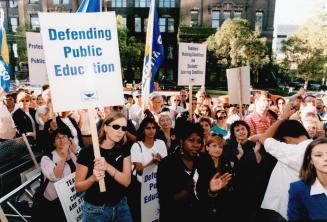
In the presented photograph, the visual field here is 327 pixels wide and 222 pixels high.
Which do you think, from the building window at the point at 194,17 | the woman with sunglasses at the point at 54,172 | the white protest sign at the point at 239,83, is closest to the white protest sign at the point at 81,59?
the woman with sunglasses at the point at 54,172

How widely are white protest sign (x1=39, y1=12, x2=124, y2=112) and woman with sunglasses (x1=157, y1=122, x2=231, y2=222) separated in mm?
810

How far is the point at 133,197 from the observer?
4.29m

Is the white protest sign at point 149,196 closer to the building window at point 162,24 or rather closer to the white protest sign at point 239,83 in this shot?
the white protest sign at point 239,83

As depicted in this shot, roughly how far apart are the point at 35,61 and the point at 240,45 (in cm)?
2587

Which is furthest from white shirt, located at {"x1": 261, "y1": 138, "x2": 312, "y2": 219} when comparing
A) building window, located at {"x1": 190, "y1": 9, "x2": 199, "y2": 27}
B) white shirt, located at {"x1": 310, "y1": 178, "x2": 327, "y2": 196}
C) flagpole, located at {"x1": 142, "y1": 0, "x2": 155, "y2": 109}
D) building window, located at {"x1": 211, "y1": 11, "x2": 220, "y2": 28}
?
building window, located at {"x1": 190, "y1": 9, "x2": 199, "y2": 27}

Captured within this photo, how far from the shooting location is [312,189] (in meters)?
2.27

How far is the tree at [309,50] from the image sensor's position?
88.0 feet

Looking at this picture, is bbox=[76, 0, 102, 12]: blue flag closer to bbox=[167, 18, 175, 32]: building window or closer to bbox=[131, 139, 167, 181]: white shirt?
bbox=[131, 139, 167, 181]: white shirt

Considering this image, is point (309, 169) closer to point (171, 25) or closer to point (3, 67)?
point (3, 67)

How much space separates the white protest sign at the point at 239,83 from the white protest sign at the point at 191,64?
951 millimetres

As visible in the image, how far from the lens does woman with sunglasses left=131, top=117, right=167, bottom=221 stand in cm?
408

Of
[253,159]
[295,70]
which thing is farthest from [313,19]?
[253,159]

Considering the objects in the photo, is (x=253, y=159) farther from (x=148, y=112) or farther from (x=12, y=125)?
(x=12, y=125)

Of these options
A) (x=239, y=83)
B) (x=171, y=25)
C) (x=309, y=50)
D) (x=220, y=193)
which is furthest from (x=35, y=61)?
(x=171, y=25)
